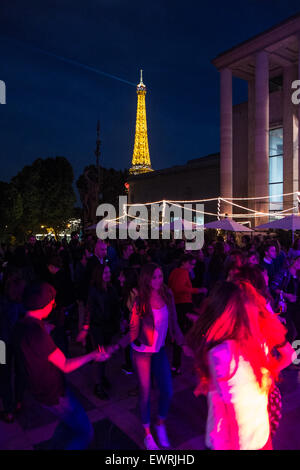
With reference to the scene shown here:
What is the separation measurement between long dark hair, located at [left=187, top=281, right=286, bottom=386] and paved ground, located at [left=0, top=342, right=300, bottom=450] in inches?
80.8

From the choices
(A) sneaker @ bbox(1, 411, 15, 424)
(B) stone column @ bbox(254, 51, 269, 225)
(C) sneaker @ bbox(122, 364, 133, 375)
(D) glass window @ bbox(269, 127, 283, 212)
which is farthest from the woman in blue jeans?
(D) glass window @ bbox(269, 127, 283, 212)

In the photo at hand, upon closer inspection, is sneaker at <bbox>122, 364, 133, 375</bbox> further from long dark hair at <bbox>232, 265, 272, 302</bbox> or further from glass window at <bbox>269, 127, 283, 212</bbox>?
glass window at <bbox>269, 127, 283, 212</bbox>

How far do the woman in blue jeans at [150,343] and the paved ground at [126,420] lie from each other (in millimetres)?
326

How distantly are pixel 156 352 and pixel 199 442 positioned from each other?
1076 millimetres

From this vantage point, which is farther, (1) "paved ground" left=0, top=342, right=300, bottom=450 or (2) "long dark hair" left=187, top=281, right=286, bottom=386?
(1) "paved ground" left=0, top=342, right=300, bottom=450

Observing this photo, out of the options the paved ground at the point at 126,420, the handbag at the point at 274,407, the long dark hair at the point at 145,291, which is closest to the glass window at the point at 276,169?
the paved ground at the point at 126,420

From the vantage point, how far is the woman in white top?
208 cm

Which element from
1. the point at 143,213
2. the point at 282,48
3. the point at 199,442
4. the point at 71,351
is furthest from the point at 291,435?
the point at 143,213

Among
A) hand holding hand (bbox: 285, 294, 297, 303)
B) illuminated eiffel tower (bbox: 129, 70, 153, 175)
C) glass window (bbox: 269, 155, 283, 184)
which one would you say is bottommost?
hand holding hand (bbox: 285, 294, 297, 303)

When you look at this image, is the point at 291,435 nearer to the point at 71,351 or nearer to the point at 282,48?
the point at 71,351

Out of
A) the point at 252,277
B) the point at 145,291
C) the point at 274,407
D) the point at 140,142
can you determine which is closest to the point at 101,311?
the point at 145,291

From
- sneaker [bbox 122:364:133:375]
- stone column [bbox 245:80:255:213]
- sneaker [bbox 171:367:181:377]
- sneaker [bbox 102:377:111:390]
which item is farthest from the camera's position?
stone column [bbox 245:80:255:213]

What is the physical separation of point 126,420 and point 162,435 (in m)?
0.67

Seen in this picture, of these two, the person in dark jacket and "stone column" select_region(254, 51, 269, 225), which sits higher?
"stone column" select_region(254, 51, 269, 225)
